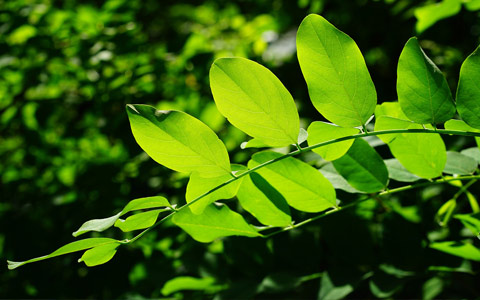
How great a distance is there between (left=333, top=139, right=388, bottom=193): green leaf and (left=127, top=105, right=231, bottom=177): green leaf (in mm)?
231

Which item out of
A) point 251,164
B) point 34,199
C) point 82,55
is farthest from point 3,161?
point 251,164

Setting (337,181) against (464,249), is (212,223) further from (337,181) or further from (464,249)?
(464,249)

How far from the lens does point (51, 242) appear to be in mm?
1136

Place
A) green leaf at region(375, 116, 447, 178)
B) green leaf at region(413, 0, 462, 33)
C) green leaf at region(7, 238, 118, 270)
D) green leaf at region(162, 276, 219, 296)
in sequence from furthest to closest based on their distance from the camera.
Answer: green leaf at region(413, 0, 462, 33)
green leaf at region(162, 276, 219, 296)
green leaf at region(375, 116, 447, 178)
green leaf at region(7, 238, 118, 270)

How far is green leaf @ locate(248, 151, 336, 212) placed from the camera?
1.85 ft

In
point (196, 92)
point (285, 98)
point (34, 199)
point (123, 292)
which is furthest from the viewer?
point (196, 92)

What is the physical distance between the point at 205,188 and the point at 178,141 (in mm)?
66

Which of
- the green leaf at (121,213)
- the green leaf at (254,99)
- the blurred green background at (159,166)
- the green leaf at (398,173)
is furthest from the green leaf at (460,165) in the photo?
the green leaf at (121,213)

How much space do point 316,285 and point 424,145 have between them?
1.91 ft

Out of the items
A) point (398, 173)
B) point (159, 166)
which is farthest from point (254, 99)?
point (159, 166)

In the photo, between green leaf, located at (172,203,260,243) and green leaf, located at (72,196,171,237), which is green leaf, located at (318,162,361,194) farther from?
green leaf, located at (72,196,171,237)

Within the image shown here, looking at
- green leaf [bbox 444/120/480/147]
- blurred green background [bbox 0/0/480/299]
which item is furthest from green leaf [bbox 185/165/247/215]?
blurred green background [bbox 0/0/480/299]

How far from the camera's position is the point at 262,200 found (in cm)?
57

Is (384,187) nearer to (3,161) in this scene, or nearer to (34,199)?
(34,199)
